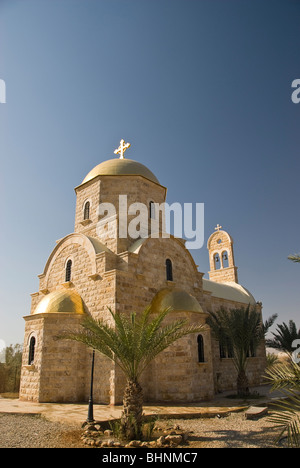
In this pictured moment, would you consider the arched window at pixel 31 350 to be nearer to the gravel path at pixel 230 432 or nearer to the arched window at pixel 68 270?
the arched window at pixel 68 270

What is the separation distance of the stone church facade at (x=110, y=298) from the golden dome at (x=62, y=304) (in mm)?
35

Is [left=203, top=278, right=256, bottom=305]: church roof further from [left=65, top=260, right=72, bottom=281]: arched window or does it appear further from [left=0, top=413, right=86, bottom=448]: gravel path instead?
[left=0, top=413, right=86, bottom=448]: gravel path

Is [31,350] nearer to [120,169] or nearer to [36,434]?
[36,434]

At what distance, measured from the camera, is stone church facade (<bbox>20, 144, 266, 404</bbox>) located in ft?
35.4

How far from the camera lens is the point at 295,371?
5066mm

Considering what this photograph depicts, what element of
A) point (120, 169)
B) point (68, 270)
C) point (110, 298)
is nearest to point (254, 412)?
point (110, 298)

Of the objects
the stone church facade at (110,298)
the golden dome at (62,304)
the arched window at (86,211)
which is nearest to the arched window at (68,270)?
the stone church facade at (110,298)

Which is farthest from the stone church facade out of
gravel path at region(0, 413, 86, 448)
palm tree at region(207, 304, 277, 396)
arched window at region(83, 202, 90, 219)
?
gravel path at region(0, 413, 86, 448)

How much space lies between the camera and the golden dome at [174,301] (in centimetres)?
1146

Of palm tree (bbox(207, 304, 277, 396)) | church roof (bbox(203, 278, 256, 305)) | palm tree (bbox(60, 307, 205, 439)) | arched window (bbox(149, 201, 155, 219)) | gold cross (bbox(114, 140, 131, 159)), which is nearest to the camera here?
palm tree (bbox(60, 307, 205, 439))

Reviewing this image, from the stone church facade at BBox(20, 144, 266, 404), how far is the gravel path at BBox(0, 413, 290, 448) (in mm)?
2433

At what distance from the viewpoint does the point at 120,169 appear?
47.9 ft
